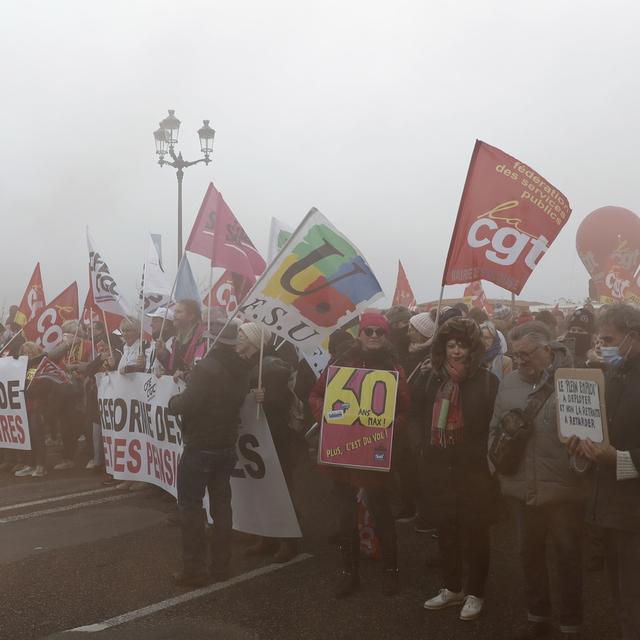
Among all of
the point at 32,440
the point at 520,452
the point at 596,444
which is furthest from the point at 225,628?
the point at 32,440

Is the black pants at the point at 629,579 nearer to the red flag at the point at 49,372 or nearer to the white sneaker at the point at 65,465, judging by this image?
the red flag at the point at 49,372

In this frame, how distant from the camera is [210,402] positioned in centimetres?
536

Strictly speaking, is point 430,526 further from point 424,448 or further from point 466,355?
point 466,355

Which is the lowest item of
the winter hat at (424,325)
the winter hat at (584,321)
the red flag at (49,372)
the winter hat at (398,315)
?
the red flag at (49,372)

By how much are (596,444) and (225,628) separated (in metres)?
2.45

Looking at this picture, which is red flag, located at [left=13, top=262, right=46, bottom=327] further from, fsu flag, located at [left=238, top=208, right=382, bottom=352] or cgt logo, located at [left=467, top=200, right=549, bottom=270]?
cgt logo, located at [left=467, top=200, right=549, bottom=270]

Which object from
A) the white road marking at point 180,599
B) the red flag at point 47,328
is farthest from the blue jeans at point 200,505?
the red flag at point 47,328

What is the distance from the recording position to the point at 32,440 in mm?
9305

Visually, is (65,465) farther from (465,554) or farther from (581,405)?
(581,405)

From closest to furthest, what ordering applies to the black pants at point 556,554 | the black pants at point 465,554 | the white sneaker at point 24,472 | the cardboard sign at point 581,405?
the cardboard sign at point 581,405 < the black pants at point 556,554 < the black pants at point 465,554 < the white sneaker at point 24,472

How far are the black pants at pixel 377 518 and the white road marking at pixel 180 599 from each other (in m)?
0.85

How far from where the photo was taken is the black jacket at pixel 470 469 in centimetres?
462

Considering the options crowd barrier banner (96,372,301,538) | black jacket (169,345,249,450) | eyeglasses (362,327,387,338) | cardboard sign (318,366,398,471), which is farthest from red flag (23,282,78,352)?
eyeglasses (362,327,387,338)

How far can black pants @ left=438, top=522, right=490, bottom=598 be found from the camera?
4641 millimetres
